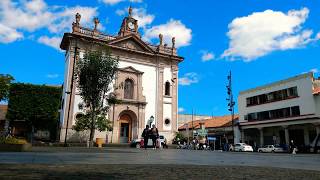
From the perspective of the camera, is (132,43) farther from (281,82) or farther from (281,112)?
(281,112)

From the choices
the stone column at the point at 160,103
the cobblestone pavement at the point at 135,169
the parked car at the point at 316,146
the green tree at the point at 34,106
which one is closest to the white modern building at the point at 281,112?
the parked car at the point at 316,146

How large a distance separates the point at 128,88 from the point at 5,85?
14469 millimetres

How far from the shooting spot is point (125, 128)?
41562mm

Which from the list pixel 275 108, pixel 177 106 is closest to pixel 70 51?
pixel 177 106

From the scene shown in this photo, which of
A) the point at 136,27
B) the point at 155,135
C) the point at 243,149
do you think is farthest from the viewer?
the point at 136,27

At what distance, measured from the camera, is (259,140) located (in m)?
48.7

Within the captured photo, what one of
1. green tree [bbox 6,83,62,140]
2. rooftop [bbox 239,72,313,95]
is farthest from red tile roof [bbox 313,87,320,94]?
green tree [bbox 6,83,62,140]

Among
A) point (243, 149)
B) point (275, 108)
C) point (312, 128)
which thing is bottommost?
point (243, 149)

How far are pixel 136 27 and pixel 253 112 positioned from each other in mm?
21302

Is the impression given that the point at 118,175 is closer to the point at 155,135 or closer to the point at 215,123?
the point at 155,135

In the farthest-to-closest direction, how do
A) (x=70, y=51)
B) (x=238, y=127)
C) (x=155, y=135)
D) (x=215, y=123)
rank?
(x=215, y=123)
(x=238, y=127)
(x=70, y=51)
(x=155, y=135)

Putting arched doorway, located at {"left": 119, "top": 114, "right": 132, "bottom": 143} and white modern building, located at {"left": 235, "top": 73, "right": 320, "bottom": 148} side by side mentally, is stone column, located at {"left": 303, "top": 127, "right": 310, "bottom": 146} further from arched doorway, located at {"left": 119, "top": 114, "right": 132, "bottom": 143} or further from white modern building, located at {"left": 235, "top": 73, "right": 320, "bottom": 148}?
Result: arched doorway, located at {"left": 119, "top": 114, "right": 132, "bottom": 143}

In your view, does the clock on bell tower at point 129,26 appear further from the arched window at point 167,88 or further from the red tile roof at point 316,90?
Answer: the red tile roof at point 316,90

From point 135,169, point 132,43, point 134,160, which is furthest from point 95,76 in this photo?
point 135,169
